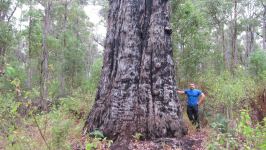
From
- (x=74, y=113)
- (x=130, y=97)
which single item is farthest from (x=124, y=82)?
(x=74, y=113)

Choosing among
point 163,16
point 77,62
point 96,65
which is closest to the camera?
point 163,16

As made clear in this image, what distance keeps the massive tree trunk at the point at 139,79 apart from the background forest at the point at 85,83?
605mm

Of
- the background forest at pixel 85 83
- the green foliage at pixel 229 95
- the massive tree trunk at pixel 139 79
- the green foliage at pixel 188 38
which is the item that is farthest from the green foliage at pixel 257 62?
the massive tree trunk at pixel 139 79

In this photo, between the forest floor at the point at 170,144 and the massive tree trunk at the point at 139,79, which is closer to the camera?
the forest floor at the point at 170,144

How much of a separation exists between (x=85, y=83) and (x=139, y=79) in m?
13.3

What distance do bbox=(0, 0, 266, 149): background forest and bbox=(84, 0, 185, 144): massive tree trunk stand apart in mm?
605

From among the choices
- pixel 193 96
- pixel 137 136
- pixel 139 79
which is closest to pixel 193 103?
pixel 193 96

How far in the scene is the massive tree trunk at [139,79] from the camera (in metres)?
6.71

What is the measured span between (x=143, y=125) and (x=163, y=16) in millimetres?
2249

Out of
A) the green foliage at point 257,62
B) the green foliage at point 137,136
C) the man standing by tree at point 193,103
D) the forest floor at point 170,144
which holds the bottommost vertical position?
the forest floor at point 170,144

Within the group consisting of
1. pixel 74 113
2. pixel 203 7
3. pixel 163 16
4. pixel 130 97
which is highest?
pixel 203 7

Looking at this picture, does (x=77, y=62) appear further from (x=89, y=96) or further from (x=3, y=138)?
(x=3, y=138)

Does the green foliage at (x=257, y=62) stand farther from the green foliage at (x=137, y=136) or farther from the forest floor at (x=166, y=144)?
the green foliage at (x=137, y=136)

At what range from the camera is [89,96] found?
11875 mm
